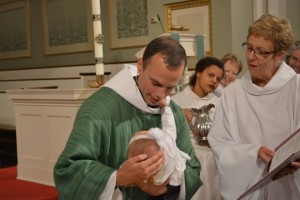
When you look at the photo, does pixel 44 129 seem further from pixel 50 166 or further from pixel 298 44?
pixel 298 44

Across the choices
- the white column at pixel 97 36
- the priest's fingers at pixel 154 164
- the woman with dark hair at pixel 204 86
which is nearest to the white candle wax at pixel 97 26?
the white column at pixel 97 36

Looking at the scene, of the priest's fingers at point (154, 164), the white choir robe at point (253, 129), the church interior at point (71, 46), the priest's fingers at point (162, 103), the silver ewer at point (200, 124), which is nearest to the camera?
the priest's fingers at point (154, 164)

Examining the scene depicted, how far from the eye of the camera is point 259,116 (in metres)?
2.38

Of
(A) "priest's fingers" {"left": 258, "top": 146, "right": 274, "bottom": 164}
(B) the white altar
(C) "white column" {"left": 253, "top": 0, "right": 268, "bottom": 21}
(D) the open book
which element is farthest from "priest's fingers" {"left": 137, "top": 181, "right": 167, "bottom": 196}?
(C) "white column" {"left": 253, "top": 0, "right": 268, "bottom": 21}

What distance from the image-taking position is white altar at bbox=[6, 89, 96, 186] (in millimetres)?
3666

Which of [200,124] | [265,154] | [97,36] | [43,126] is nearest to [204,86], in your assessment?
[200,124]

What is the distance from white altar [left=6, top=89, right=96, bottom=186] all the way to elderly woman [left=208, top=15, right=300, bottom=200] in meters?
1.55

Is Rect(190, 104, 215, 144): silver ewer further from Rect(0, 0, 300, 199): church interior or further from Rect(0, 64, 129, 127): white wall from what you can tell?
Rect(0, 64, 129, 127): white wall

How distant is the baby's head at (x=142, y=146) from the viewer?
65.7 inches

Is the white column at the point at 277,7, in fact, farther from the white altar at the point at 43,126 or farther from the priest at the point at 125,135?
the priest at the point at 125,135

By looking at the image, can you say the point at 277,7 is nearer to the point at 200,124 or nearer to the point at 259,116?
the point at 200,124

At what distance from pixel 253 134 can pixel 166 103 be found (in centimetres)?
66

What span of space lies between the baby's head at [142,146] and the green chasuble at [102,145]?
121mm

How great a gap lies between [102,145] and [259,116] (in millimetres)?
970
